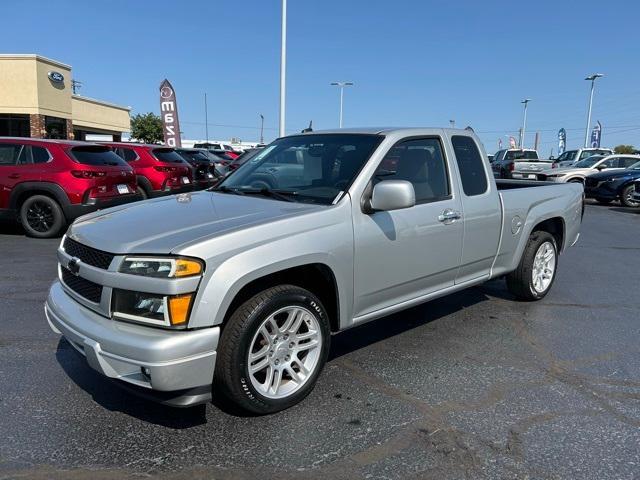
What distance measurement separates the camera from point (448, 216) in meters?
4.22

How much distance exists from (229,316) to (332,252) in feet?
2.53

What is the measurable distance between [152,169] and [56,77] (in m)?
22.9

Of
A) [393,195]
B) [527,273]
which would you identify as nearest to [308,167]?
[393,195]

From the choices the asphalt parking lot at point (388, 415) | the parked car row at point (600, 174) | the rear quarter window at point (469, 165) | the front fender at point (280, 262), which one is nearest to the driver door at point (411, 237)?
the front fender at point (280, 262)

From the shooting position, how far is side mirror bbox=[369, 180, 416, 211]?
3.42 m

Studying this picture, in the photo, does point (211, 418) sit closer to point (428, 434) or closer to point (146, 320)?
point (146, 320)

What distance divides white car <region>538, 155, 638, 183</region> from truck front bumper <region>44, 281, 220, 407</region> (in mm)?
18325

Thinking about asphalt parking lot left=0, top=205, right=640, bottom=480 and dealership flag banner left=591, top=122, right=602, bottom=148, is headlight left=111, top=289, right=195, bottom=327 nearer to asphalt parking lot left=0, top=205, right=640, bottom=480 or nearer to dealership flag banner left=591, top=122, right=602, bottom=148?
asphalt parking lot left=0, top=205, right=640, bottom=480

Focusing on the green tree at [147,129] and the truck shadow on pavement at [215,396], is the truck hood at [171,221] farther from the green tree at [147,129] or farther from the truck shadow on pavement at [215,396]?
the green tree at [147,129]

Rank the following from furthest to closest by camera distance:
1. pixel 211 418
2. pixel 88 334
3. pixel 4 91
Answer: pixel 4 91
pixel 211 418
pixel 88 334

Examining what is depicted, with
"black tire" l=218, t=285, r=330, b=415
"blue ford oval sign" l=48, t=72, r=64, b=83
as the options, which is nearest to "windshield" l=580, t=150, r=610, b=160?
"black tire" l=218, t=285, r=330, b=415

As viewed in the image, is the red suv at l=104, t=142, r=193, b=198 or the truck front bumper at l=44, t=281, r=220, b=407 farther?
the red suv at l=104, t=142, r=193, b=198

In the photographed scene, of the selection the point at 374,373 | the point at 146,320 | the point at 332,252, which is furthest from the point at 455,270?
the point at 146,320

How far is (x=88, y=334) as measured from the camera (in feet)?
9.61
